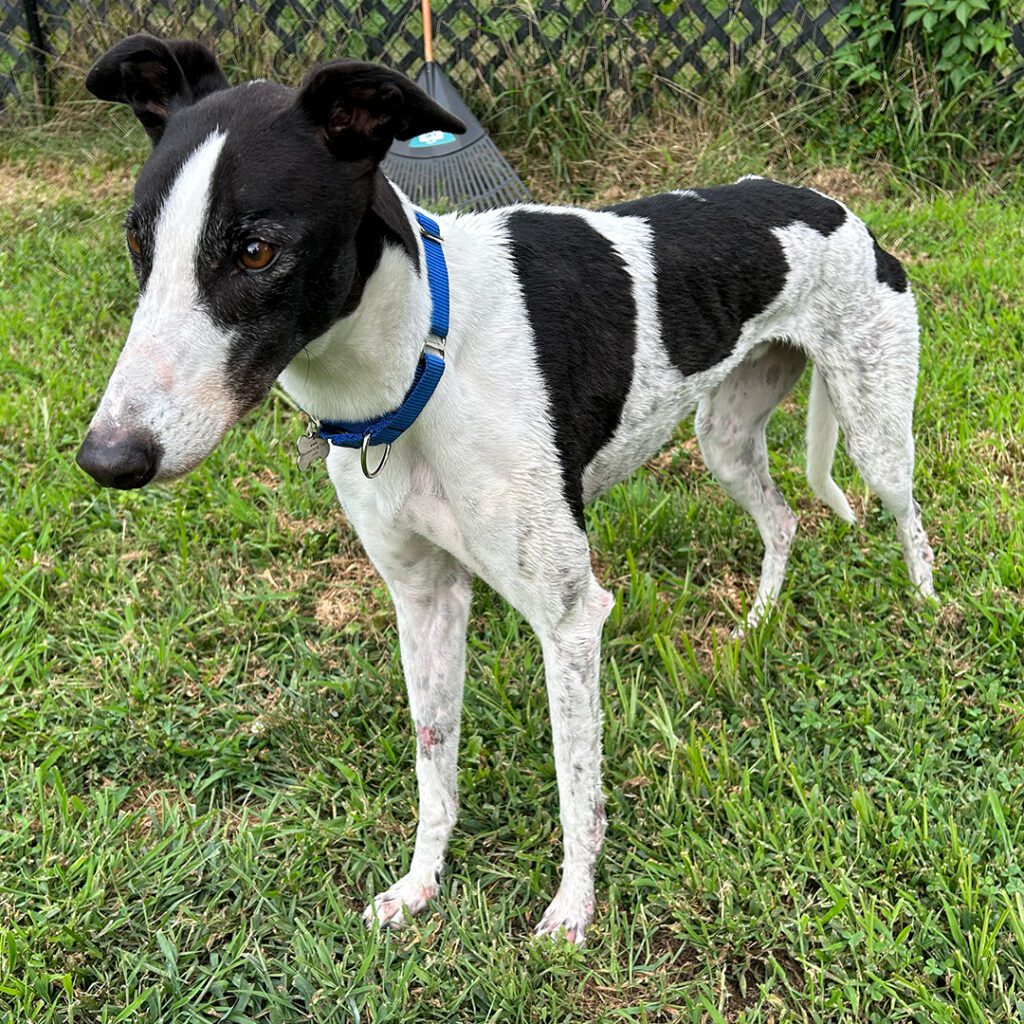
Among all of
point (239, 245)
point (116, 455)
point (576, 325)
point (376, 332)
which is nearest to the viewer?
point (116, 455)

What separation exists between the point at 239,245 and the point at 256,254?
0.03 m

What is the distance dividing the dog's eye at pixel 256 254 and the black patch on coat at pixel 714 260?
46.2 inches

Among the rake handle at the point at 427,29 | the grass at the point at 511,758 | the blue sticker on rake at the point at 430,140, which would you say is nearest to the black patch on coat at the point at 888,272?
the grass at the point at 511,758

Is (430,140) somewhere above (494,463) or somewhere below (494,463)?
below

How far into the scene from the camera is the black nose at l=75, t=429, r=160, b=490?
5.39 feet

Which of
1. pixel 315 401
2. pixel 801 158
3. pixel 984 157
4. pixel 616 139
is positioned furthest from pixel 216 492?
pixel 984 157

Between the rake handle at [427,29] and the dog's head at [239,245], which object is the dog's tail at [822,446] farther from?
the rake handle at [427,29]

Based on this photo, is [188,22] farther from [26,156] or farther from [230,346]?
[230,346]

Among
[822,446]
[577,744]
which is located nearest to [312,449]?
[577,744]

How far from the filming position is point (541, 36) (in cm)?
596

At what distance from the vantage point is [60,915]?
2500 millimetres

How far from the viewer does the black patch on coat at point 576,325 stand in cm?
235

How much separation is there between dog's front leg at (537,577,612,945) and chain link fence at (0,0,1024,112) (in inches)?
174

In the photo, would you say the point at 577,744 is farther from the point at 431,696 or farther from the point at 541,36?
the point at 541,36
